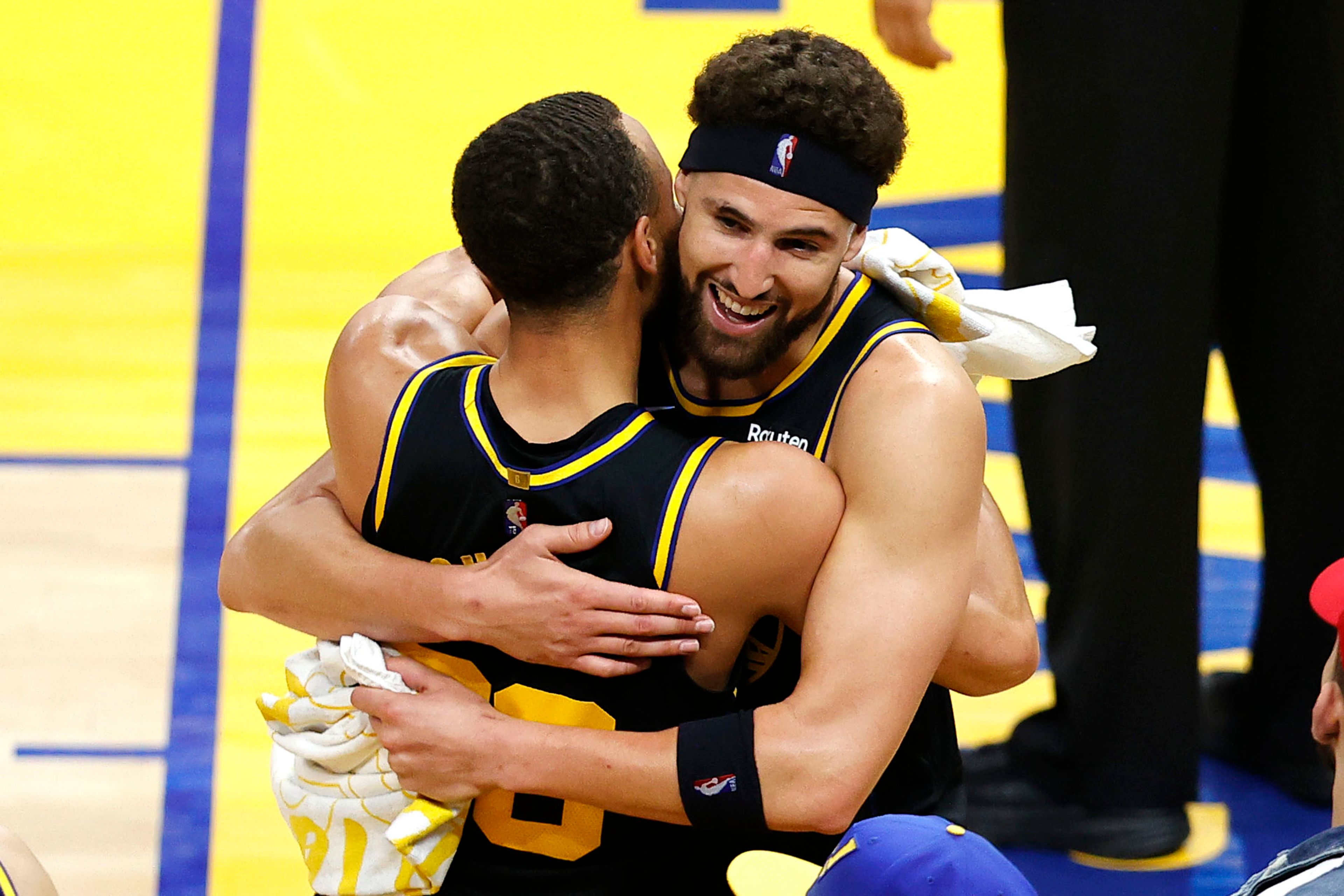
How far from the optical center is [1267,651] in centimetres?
427

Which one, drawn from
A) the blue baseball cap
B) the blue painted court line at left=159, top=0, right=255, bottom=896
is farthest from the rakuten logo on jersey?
the blue painted court line at left=159, top=0, right=255, bottom=896

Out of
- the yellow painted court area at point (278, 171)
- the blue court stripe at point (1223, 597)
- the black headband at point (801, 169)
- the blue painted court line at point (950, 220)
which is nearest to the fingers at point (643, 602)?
the black headband at point (801, 169)

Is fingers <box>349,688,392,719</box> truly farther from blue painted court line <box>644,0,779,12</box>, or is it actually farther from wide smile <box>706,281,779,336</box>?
blue painted court line <box>644,0,779,12</box>

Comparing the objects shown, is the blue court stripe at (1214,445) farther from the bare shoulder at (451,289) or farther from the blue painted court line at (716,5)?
the bare shoulder at (451,289)

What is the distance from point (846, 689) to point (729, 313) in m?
0.61

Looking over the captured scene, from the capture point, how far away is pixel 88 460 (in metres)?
5.53

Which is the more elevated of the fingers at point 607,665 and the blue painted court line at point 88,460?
the fingers at point 607,665

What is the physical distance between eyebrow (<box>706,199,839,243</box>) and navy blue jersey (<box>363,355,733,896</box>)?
417 millimetres

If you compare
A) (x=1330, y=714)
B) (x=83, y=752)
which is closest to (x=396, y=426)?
(x=1330, y=714)

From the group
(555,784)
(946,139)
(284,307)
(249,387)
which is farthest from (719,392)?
(946,139)

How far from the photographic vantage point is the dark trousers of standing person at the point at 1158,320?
149 inches

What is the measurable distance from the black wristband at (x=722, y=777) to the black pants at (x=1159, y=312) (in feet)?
5.97

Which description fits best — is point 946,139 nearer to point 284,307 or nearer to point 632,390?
point 284,307

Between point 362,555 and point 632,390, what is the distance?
0.46 m
